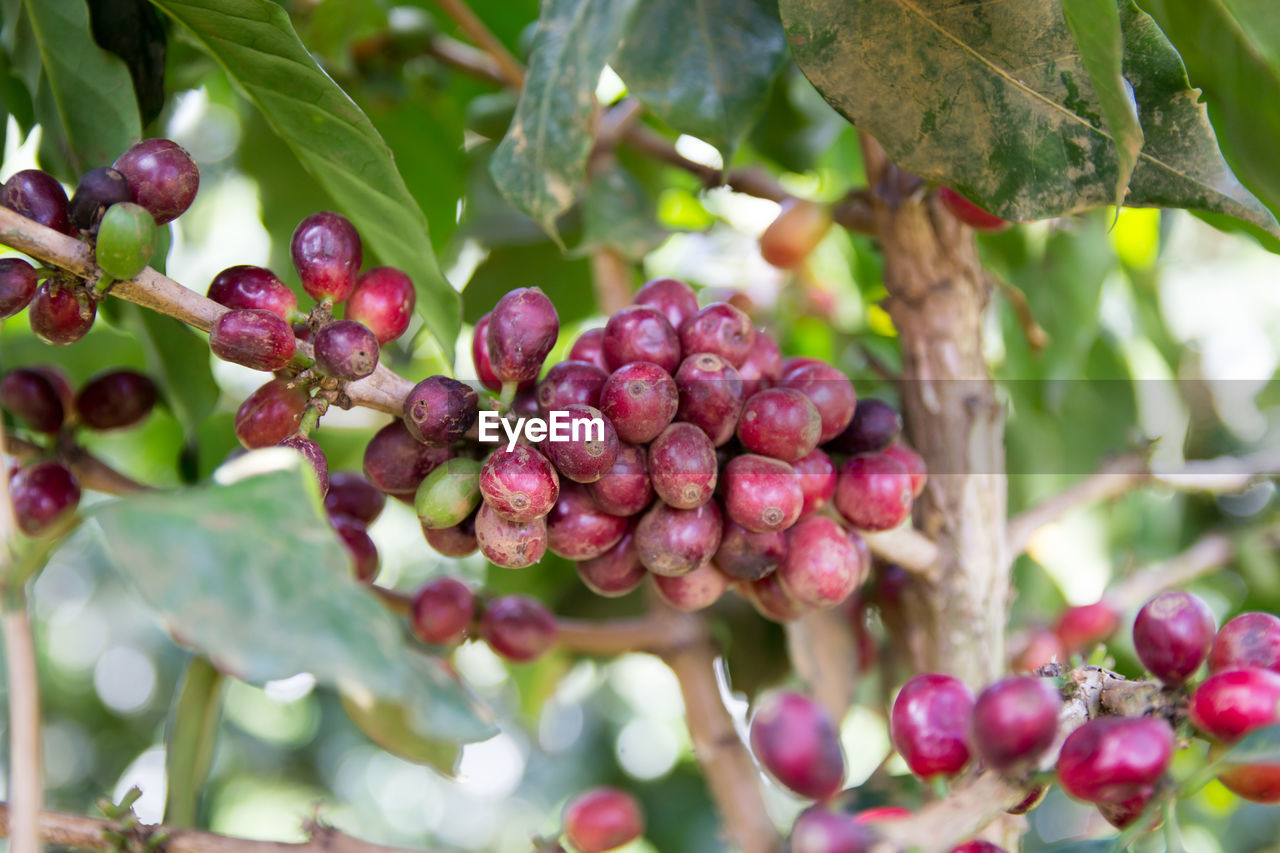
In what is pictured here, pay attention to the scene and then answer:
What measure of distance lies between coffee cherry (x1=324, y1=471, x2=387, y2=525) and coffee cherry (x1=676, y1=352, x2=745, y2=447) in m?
0.32

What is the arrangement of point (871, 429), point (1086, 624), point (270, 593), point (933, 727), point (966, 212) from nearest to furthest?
point (270, 593), point (933, 727), point (871, 429), point (966, 212), point (1086, 624)

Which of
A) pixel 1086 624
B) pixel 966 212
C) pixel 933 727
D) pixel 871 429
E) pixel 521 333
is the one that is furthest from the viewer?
pixel 1086 624

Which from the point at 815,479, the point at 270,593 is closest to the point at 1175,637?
the point at 815,479

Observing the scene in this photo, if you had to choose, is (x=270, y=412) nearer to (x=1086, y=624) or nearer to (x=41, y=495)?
(x=41, y=495)

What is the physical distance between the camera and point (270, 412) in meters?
0.64

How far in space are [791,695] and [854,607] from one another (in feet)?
2.07

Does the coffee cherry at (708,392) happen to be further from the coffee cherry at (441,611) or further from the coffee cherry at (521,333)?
the coffee cherry at (441,611)

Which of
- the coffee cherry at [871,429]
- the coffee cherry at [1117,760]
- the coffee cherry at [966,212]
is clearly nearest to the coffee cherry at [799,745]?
the coffee cherry at [1117,760]

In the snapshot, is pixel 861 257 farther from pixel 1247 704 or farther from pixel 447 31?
pixel 1247 704

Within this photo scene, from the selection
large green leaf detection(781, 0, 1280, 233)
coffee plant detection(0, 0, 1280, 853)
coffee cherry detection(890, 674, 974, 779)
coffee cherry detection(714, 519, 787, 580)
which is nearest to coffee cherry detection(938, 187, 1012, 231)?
coffee plant detection(0, 0, 1280, 853)

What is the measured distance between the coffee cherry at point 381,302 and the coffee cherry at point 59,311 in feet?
0.55

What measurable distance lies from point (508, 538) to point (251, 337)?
0.66 feet

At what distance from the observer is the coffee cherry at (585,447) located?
0.60 m

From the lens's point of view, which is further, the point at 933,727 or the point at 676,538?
the point at 676,538
